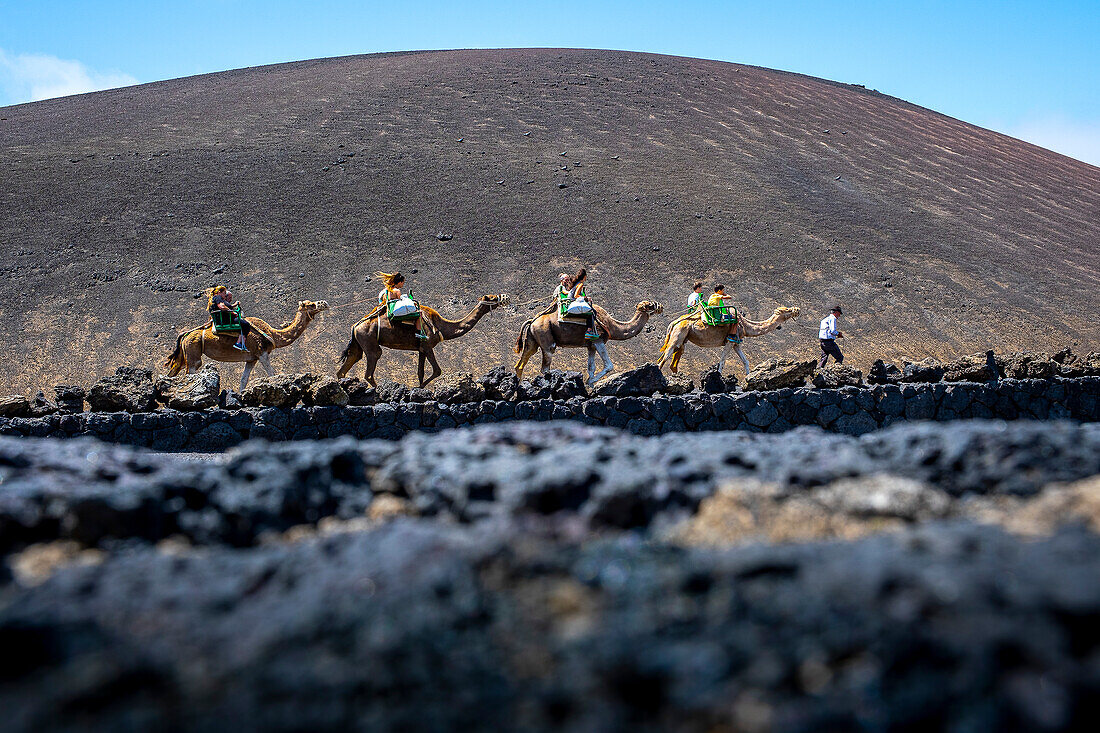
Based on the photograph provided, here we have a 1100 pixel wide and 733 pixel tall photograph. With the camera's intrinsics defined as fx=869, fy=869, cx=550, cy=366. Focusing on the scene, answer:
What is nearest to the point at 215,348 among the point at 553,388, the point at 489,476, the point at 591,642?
the point at 553,388

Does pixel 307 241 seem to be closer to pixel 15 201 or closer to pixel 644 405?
pixel 15 201

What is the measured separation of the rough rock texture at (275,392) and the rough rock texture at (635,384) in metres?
4.00

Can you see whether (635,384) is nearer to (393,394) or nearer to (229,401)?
(393,394)

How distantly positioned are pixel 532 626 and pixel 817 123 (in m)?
48.5

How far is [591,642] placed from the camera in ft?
6.34

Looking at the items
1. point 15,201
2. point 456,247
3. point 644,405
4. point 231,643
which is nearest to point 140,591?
point 231,643

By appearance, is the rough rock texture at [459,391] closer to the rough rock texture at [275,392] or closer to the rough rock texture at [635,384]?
the rough rock texture at [635,384]

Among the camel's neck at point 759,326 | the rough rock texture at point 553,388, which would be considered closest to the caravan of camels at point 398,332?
the camel's neck at point 759,326

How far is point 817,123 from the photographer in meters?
46.3

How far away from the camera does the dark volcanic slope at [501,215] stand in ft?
83.3

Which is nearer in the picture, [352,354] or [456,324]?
[352,354]

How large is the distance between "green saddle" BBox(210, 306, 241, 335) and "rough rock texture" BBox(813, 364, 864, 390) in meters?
10.0

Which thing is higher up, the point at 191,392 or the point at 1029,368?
the point at 1029,368

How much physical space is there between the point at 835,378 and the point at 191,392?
29.4 feet
